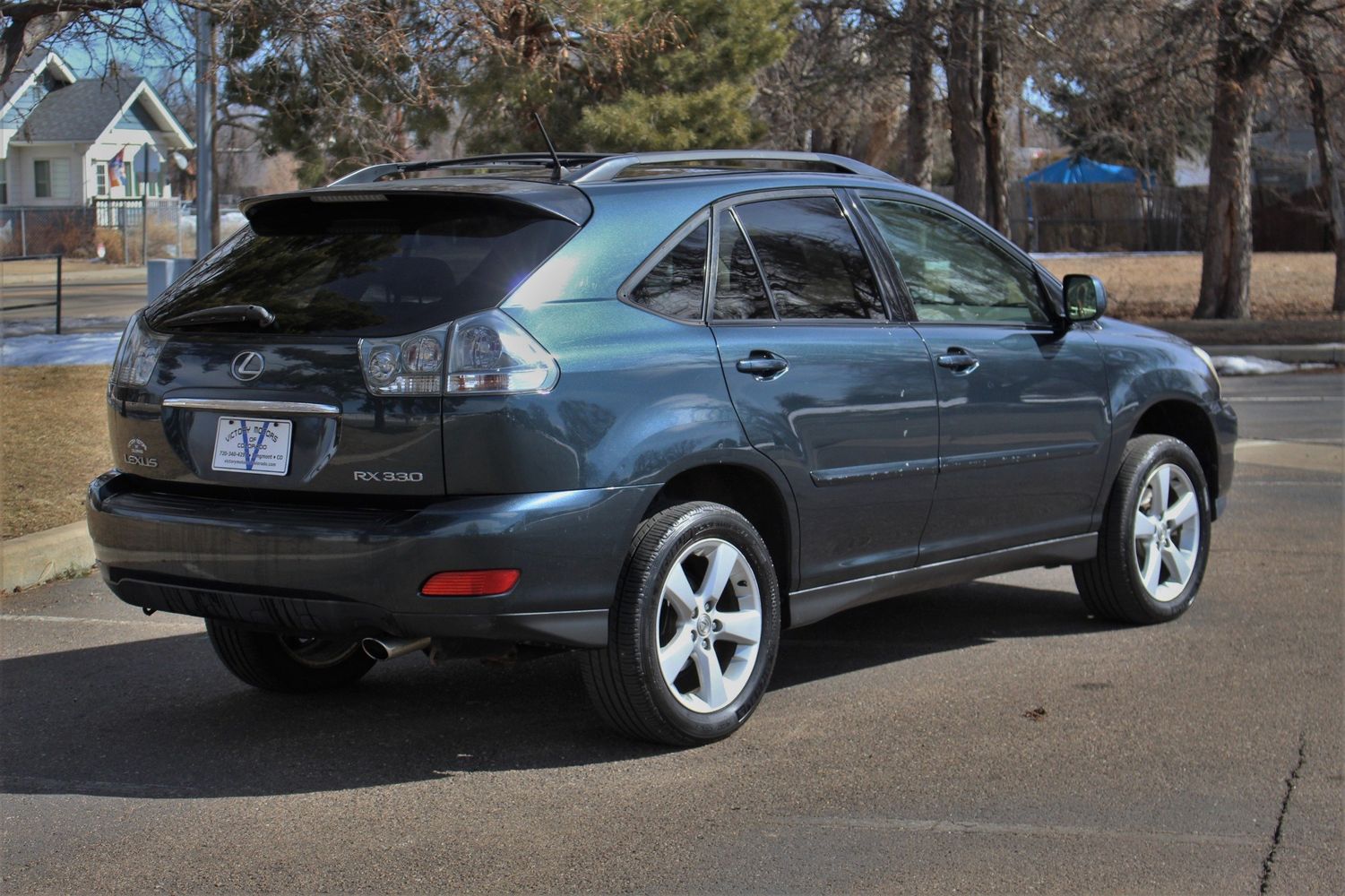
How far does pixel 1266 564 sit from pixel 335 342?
16.9ft

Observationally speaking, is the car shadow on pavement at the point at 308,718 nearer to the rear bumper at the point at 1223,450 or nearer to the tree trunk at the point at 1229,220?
the rear bumper at the point at 1223,450

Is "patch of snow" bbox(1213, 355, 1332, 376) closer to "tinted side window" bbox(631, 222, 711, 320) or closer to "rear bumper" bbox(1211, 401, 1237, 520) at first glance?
"rear bumper" bbox(1211, 401, 1237, 520)

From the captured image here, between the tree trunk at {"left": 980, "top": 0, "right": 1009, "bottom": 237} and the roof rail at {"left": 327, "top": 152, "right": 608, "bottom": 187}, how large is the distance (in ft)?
52.9

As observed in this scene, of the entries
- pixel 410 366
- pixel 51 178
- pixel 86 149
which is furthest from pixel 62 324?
pixel 51 178

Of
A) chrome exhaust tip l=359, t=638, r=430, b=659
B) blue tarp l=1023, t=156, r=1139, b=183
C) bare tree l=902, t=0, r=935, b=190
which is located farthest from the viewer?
blue tarp l=1023, t=156, r=1139, b=183

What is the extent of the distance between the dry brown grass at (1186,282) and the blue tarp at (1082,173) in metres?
5.26

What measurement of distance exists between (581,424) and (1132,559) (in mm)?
2927

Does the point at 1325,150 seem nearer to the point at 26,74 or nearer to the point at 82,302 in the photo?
the point at 26,74

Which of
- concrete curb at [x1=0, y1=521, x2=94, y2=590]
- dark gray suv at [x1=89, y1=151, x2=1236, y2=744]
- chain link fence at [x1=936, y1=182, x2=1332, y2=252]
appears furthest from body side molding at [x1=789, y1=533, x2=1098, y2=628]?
chain link fence at [x1=936, y1=182, x2=1332, y2=252]

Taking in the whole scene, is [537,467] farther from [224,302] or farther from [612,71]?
[612,71]

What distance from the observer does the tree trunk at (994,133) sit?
72.2 ft

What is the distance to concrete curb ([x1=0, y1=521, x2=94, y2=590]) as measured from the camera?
7.09m

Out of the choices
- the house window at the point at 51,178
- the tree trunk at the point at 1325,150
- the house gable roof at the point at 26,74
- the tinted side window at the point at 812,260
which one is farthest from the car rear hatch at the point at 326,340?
the house window at the point at 51,178

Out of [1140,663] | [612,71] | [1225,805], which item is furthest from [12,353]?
[1225,805]
